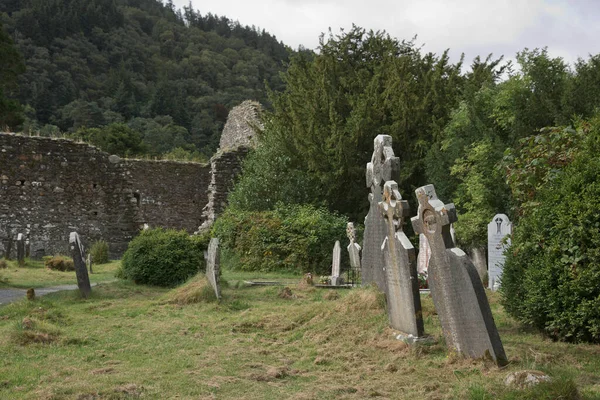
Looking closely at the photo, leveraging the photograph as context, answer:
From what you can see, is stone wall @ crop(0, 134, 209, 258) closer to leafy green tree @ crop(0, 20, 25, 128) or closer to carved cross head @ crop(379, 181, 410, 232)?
leafy green tree @ crop(0, 20, 25, 128)

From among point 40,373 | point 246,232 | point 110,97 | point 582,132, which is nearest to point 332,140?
point 246,232

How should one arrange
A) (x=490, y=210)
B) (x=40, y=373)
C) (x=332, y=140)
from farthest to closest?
(x=332, y=140) → (x=490, y=210) → (x=40, y=373)

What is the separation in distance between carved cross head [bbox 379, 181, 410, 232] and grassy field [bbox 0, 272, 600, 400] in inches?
51.2

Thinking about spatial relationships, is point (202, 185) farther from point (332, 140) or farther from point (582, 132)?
point (582, 132)

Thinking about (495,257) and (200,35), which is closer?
(495,257)

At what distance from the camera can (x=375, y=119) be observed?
22.0 metres

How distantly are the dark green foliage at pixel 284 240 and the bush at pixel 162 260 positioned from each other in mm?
4005

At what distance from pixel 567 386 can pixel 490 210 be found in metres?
12.7

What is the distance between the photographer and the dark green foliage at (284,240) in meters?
17.8

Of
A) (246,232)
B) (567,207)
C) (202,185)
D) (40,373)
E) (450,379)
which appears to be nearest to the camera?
(450,379)

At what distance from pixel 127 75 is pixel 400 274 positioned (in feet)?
164

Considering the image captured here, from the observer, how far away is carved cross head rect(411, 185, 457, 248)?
6508 millimetres

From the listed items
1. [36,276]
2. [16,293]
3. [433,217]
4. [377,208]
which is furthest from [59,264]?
[433,217]

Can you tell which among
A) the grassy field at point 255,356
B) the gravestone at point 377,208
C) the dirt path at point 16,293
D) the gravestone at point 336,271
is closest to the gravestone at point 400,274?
the grassy field at point 255,356
